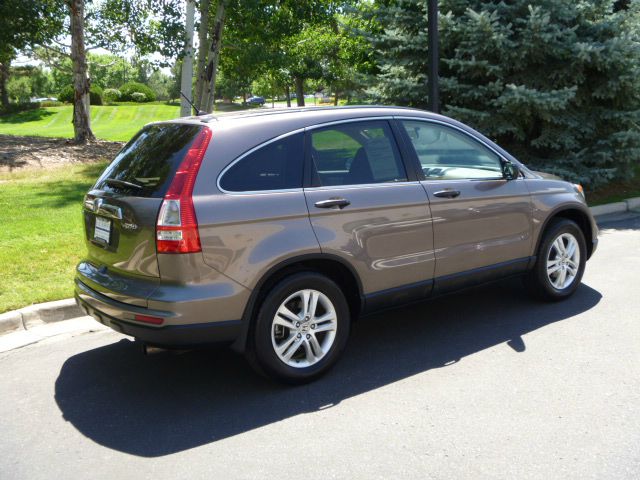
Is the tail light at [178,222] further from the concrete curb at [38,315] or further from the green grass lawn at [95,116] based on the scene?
the green grass lawn at [95,116]

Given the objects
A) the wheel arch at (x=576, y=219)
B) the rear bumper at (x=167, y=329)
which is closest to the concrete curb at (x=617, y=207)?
the wheel arch at (x=576, y=219)

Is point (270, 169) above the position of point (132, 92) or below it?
below

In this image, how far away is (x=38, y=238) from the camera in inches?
294

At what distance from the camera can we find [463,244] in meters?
4.90

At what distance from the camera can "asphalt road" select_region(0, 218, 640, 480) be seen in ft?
10.7

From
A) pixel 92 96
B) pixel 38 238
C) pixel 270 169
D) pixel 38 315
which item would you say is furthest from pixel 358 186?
pixel 92 96

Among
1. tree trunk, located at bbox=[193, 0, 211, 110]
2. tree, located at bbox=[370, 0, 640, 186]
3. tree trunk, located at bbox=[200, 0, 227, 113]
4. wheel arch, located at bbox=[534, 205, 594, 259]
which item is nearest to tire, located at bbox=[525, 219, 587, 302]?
wheel arch, located at bbox=[534, 205, 594, 259]

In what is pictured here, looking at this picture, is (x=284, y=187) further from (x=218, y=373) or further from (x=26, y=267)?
(x=26, y=267)

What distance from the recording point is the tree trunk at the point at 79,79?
54.2 ft

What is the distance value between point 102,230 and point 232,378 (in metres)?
1.28

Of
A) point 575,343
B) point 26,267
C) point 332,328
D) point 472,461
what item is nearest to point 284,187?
point 332,328

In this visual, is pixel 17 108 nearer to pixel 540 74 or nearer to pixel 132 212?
pixel 540 74

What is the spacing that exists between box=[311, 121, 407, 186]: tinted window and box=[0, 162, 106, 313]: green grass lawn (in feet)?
9.37

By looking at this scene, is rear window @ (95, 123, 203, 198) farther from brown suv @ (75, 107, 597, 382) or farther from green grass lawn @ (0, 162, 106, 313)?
green grass lawn @ (0, 162, 106, 313)
